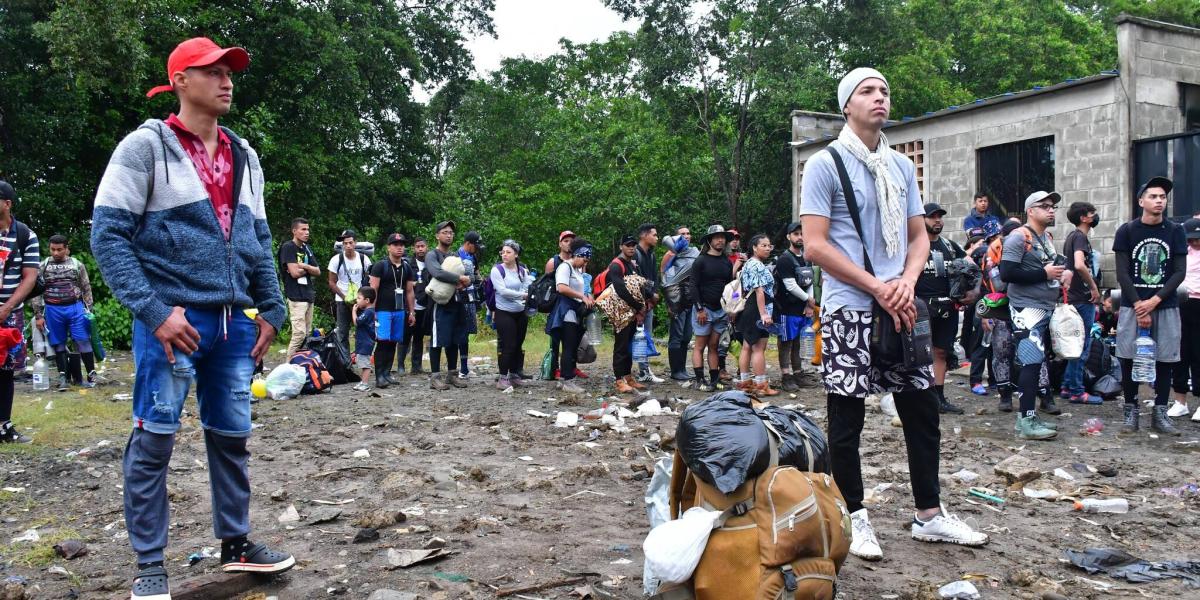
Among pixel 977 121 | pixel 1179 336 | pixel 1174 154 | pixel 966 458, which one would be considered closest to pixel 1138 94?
pixel 1174 154

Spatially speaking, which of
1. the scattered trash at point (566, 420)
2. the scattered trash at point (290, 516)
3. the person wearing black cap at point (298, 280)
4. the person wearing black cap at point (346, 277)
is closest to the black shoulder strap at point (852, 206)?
the scattered trash at point (290, 516)

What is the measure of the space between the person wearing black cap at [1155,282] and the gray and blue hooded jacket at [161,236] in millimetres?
6726

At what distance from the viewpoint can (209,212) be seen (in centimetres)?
327

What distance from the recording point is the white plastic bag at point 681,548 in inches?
114

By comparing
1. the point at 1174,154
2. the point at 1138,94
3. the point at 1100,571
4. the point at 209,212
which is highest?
the point at 1138,94

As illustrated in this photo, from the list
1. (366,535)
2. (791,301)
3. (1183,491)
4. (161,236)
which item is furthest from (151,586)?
(791,301)

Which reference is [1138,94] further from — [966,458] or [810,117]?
[966,458]

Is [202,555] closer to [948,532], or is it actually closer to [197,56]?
[197,56]

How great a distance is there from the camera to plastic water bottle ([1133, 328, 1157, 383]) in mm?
7125

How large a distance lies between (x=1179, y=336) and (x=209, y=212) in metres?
7.18

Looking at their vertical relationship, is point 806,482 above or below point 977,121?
below

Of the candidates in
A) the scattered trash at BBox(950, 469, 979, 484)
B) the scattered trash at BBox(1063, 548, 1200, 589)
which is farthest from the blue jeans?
the scattered trash at BBox(1063, 548, 1200, 589)

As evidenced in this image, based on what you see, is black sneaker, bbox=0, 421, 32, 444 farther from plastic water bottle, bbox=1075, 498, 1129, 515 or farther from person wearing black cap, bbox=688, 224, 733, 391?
plastic water bottle, bbox=1075, 498, 1129, 515

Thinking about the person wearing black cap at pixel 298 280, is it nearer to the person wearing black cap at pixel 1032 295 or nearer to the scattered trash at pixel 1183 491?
the person wearing black cap at pixel 1032 295
